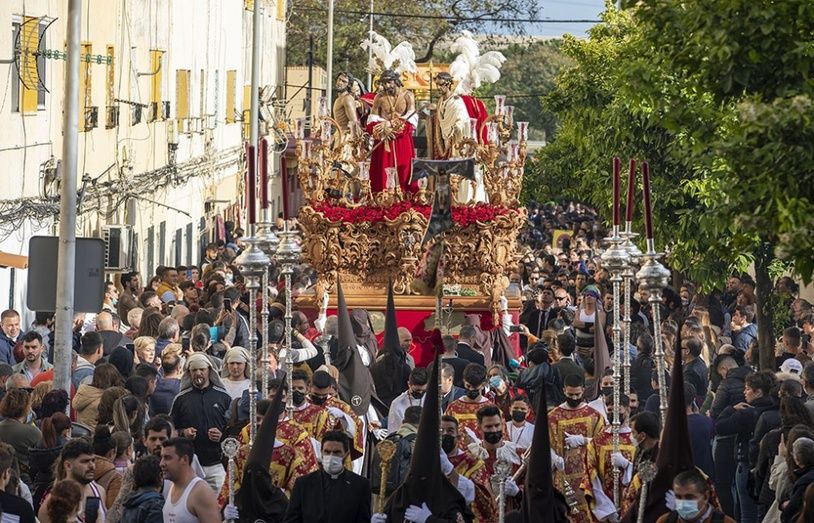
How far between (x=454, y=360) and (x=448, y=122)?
859 centimetres

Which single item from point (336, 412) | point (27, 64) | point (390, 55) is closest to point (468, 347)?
point (336, 412)

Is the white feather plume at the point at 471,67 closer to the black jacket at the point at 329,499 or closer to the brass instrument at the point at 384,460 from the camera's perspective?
the brass instrument at the point at 384,460

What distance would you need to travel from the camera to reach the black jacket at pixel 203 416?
1442 centimetres

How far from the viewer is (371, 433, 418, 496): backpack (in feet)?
41.4

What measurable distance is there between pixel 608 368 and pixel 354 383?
2.24 meters

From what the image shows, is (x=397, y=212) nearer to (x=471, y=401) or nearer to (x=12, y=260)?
(x=12, y=260)

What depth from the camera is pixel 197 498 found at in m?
11.1

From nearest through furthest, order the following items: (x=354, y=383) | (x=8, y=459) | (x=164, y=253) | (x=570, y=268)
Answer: (x=8, y=459) → (x=354, y=383) → (x=570, y=268) → (x=164, y=253)

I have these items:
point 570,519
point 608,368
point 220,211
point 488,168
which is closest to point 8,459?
point 570,519

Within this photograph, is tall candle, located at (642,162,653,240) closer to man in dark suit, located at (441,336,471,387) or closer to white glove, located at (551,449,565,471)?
white glove, located at (551,449,565,471)

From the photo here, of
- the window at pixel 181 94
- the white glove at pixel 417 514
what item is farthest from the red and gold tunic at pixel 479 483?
the window at pixel 181 94

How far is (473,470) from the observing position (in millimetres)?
12531

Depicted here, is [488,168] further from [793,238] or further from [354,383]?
[793,238]

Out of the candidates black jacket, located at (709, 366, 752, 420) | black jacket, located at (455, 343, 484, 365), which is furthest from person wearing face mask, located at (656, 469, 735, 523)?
black jacket, located at (455, 343, 484, 365)
